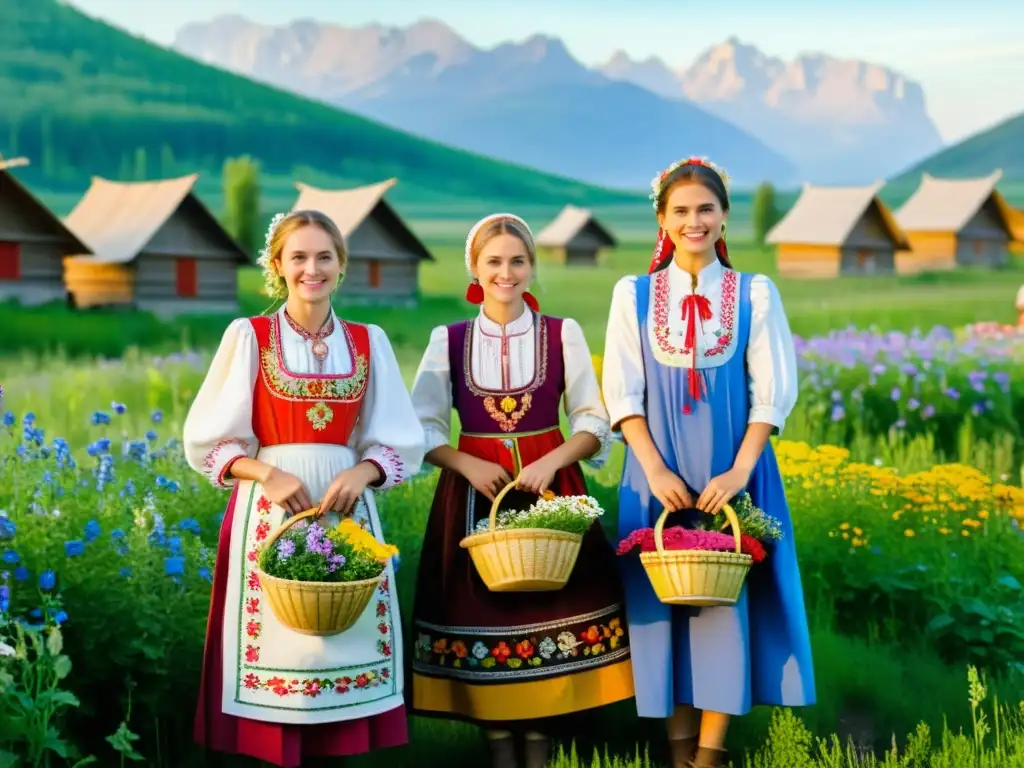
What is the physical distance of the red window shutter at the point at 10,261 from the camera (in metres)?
15.3

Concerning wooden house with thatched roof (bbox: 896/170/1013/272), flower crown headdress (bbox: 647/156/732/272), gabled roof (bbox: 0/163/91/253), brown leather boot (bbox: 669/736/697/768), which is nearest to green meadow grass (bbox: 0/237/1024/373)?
gabled roof (bbox: 0/163/91/253)

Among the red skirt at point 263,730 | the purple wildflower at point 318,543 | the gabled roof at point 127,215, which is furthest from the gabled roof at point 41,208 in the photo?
the purple wildflower at point 318,543

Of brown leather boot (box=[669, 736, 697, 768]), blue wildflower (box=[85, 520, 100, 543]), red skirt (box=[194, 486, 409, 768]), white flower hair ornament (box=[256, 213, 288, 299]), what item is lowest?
brown leather boot (box=[669, 736, 697, 768])

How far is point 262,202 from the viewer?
23.2 meters

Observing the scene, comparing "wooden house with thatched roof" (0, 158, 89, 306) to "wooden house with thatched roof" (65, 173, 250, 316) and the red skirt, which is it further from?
the red skirt

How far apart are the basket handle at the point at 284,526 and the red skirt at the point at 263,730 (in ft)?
1.09

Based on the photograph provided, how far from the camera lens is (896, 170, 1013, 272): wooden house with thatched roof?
2153cm

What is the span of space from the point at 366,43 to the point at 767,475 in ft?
81.7

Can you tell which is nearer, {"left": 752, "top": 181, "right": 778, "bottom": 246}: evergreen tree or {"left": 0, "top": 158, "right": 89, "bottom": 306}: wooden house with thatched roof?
{"left": 0, "top": 158, "right": 89, "bottom": 306}: wooden house with thatched roof

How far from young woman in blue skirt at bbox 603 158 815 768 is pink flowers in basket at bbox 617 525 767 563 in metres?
0.18

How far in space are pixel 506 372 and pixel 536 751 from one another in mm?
1142

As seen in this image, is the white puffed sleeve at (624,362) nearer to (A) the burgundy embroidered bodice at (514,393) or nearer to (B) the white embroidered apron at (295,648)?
(A) the burgundy embroidered bodice at (514,393)

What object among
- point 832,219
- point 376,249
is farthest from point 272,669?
point 832,219

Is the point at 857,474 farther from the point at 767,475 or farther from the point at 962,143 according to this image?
the point at 962,143
